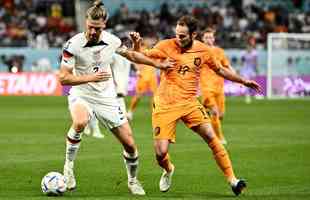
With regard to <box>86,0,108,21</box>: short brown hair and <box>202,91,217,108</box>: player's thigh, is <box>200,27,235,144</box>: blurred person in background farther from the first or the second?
<box>86,0,108,21</box>: short brown hair

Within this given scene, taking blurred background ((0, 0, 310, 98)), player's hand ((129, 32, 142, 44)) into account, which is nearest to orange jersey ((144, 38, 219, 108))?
player's hand ((129, 32, 142, 44))

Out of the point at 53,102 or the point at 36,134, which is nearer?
the point at 36,134

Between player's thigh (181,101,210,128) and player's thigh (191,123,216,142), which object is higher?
player's thigh (181,101,210,128)

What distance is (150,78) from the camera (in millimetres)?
28438

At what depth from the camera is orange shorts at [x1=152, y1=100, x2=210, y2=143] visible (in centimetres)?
1227

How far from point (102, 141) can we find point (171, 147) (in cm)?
190

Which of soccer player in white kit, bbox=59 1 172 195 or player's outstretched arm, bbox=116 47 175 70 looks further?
player's outstretched arm, bbox=116 47 175 70

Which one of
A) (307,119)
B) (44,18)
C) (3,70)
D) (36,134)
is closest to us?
(36,134)

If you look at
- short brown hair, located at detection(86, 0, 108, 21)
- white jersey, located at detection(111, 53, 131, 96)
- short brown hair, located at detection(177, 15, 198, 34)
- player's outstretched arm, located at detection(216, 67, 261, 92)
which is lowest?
white jersey, located at detection(111, 53, 131, 96)

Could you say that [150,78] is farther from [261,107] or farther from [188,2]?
[188,2]

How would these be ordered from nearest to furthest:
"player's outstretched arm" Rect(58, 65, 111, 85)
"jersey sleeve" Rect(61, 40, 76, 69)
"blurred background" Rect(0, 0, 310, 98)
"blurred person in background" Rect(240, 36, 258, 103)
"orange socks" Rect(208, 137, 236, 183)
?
"player's outstretched arm" Rect(58, 65, 111, 85) < "jersey sleeve" Rect(61, 40, 76, 69) < "orange socks" Rect(208, 137, 236, 183) < "blurred person in background" Rect(240, 36, 258, 103) < "blurred background" Rect(0, 0, 310, 98)

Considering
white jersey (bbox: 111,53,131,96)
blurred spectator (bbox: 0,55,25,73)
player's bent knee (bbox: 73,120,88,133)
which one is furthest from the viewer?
blurred spectator (bbox: 0,55,25,73)

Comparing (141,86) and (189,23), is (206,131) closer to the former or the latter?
(189,23)

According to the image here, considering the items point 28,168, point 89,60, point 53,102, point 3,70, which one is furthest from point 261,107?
point 89,60
